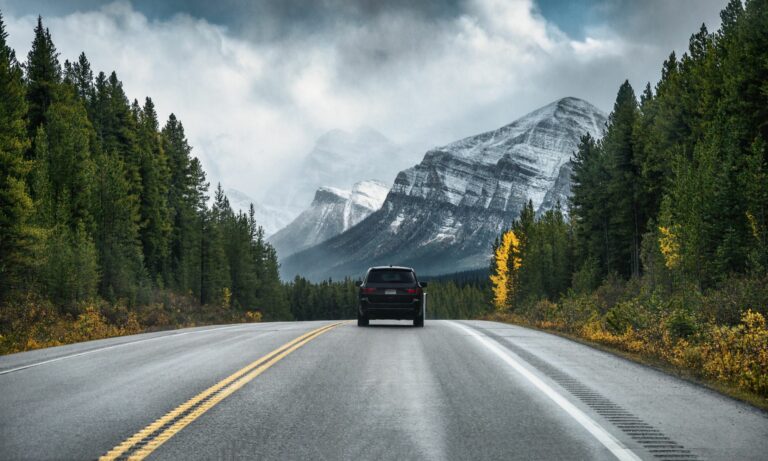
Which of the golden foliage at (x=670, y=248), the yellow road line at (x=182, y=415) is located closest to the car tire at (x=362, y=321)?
the yellow road line at (x=182, y=415)

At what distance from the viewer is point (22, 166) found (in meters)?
27.6

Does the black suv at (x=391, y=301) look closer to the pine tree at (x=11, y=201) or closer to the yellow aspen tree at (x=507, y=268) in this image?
the pine tree at (x=11, y=201)

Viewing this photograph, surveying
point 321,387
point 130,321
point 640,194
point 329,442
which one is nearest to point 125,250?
point 130,321

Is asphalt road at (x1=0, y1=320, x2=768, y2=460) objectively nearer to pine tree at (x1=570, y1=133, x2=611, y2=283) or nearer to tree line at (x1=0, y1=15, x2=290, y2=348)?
tree line at (x1=0, y1=15, x2=290, y2=348)

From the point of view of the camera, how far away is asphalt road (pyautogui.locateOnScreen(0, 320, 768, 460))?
5188mm

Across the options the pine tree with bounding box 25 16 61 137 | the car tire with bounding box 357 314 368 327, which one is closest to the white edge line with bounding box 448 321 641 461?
the car tire with bounding box 357 314 368 327

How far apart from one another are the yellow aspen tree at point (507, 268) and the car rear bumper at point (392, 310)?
1963 inches

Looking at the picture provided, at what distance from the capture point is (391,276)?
21.1 meters

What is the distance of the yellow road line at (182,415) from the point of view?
5.04 m

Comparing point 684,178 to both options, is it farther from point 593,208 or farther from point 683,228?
point 593,208

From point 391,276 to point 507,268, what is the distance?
5728cm

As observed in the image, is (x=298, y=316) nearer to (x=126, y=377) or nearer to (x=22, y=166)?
(x=22, y=166)

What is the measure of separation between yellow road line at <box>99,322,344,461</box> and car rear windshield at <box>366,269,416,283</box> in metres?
10.2

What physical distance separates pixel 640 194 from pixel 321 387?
42379 mm
